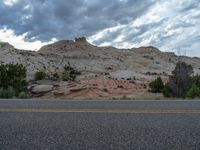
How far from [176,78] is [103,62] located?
65.5 meters

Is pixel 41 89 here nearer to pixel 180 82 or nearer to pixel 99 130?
pixel 180 82

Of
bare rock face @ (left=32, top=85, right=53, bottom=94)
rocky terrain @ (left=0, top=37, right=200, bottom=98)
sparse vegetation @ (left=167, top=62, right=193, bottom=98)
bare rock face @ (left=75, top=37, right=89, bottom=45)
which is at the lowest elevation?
bare rock face @ (left=32, top=85, right=53, bottom=94)

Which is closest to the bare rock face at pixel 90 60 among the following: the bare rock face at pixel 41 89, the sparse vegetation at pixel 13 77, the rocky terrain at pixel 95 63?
the rocky terrain at pixel 95 63

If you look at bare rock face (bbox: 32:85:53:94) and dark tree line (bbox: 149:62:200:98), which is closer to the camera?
dark tree line (bbox: 149:62:200:98)

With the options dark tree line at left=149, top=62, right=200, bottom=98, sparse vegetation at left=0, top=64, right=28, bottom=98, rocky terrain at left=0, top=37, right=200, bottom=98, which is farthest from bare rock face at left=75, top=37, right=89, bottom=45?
dark tree line at left=149, top=62, right=200, bottom=98

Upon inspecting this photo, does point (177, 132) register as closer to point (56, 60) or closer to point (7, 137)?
point (7, 137)

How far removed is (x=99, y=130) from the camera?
199 inches

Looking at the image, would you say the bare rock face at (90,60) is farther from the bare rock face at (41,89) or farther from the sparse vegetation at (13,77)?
the sparse vegetation at (13,77)

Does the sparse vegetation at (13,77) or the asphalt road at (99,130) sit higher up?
the sparse vegetation at (13,77)

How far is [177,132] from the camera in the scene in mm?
4941

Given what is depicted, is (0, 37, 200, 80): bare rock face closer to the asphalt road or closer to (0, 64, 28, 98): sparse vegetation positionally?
(0, 64, 28, 98): sparse vegetation

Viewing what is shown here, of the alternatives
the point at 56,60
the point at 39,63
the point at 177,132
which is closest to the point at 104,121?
the point at 177,132

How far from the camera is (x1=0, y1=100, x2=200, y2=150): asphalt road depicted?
4.20 meters

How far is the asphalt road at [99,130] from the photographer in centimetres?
420
